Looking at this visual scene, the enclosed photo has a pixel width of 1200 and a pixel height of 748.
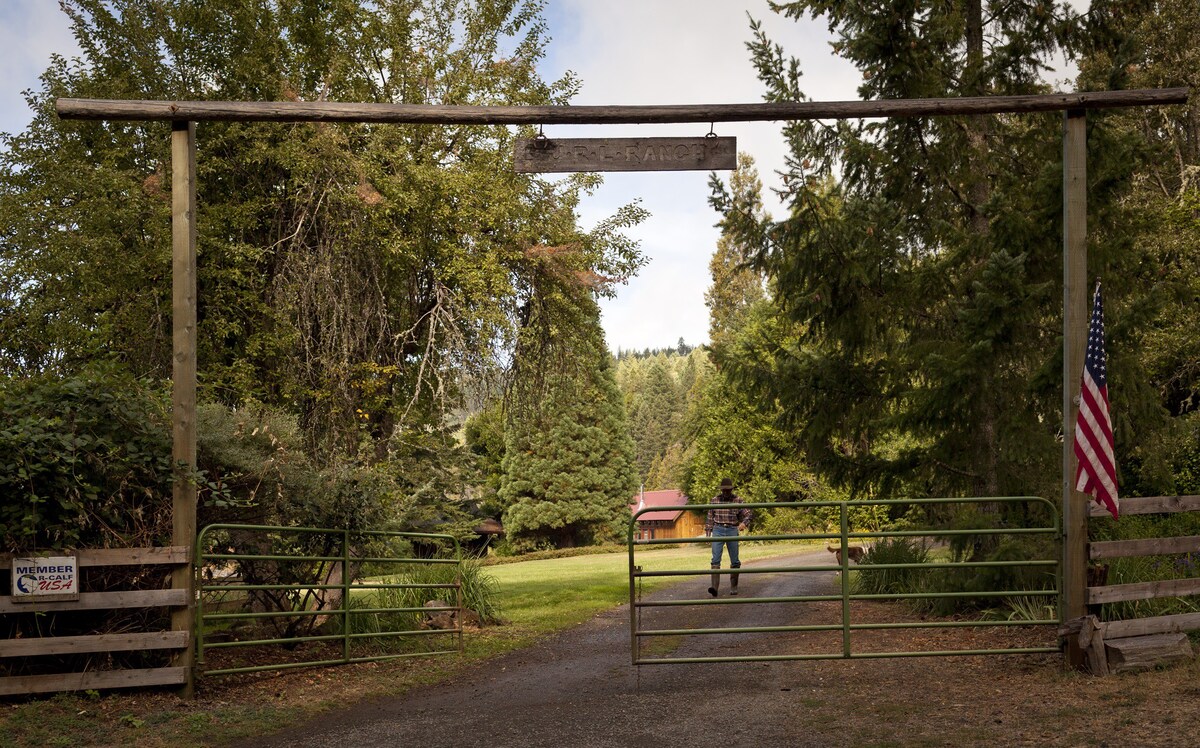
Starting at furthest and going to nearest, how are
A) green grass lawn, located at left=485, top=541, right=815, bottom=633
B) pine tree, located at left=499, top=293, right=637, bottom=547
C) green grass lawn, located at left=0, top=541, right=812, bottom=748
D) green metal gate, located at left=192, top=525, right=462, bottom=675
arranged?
pine tree, located at left=499, top=293, right=637, bottom=547 < green grass lawn, located at left=485, top=541, right=815, bottom=633 < green metal gate, located at left=192, top=525, right=462, bottom=675 < green grass lawn, located at left=0, top=541, right=812, bottom=748

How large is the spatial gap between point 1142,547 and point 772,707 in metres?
3.96

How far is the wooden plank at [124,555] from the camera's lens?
8.47m

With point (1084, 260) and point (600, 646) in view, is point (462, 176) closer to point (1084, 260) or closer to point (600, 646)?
point (600, 646)

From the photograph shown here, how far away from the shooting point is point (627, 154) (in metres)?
9.27

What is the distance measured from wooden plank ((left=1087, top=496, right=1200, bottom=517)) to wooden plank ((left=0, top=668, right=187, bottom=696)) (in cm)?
847

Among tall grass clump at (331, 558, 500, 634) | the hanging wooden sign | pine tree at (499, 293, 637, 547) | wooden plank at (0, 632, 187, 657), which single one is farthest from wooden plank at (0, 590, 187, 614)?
pine tree at (499, 293, 637, 547)

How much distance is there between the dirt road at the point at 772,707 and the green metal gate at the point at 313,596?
1.30m

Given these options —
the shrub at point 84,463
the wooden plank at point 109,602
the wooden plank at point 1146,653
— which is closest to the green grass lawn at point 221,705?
the wooden plank at point 109,602

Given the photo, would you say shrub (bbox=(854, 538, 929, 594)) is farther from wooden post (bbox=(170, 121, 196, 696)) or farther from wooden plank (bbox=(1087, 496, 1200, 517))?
wooden post (bbox=(170, 121, 196, 696))

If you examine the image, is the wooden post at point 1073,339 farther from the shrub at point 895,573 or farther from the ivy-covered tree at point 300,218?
the ivy-covered tree at point 300,218

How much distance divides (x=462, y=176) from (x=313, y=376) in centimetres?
455

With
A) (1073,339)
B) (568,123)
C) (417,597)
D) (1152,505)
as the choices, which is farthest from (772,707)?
(417,597)

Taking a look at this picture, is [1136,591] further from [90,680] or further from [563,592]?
[563,592]

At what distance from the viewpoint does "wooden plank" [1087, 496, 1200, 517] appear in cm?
920
